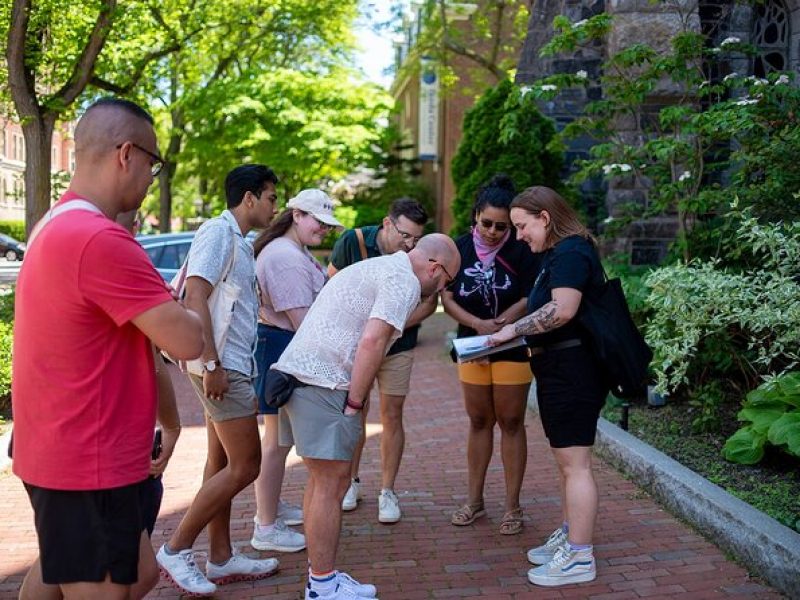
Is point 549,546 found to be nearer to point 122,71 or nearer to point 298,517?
point 298,517

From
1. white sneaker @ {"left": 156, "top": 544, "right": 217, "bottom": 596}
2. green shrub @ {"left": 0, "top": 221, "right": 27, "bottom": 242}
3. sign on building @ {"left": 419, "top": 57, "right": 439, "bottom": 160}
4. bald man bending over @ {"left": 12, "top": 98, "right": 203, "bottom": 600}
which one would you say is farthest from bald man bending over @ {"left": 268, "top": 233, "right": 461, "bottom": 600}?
green shrub @ {"left": 0, "top": 221, "right": 27, "bottom": 242}

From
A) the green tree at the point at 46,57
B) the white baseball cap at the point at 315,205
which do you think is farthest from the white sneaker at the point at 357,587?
the green tree at the point at 46,57

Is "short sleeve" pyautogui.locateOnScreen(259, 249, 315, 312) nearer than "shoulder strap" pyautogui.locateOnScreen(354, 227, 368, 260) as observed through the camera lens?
Yes

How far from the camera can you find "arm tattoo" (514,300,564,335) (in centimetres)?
462

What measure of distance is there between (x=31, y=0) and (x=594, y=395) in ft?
26.8

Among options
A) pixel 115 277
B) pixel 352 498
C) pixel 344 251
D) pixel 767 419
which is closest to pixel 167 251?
pixel 344 251

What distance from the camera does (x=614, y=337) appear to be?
4.66 m

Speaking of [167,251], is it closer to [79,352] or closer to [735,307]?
[735,307]

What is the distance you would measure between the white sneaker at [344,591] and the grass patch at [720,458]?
7.50 feet

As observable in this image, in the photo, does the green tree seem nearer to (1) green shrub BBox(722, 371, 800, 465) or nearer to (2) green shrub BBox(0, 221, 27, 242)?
(1) green shrub BBox(722, 371, 800, 465)

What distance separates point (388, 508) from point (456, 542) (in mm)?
551

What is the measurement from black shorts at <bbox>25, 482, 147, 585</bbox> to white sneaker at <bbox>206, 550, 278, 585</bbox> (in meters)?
2.00

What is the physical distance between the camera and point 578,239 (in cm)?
472

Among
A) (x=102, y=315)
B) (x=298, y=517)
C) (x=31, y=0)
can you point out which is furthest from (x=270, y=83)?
(x=102, y=315)
